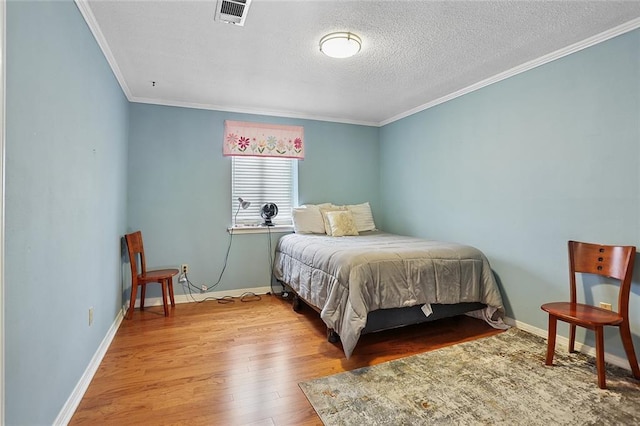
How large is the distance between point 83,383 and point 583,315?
9.97 feet

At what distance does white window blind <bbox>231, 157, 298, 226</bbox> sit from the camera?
4.12 metres

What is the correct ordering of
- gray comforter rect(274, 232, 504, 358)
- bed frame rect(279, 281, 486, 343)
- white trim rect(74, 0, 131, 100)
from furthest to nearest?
bed frame rect(279, 281, 486, 343)
gray comforter rect(274, 232, 504, 358)
white trim rect(74, 0, 131, 100)

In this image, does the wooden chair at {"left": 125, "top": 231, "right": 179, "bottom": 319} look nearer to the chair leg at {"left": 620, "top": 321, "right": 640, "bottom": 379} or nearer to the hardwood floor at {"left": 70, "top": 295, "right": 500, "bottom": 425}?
the hardwood floor at {"left": 70, "top": 295, "right": 500, "bottom": 425}

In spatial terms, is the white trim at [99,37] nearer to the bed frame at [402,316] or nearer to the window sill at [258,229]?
the window sill at [258,229]

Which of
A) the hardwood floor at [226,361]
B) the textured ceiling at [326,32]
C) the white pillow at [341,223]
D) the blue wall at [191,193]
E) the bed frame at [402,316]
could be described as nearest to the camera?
the hardwood floor at [226,361]

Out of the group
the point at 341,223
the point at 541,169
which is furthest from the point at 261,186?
the point at 541,169

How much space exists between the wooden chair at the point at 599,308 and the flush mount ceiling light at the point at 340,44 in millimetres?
2115

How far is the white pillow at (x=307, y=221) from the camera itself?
404 centimetres

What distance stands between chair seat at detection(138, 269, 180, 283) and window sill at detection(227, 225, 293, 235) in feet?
2.62

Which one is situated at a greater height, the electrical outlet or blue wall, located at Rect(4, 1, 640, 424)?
blue wall, located at Rect(4, 1, 640, 424)

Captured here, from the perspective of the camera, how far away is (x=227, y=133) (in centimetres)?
393

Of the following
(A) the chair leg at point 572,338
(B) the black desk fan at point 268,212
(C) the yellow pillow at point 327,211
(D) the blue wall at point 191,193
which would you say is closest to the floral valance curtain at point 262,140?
(D) the blue wall at point 191,193

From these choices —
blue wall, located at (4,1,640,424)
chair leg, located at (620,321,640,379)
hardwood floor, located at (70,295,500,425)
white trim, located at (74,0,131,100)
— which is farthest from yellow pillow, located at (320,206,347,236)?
chair leg, located at (620,321,640,379)

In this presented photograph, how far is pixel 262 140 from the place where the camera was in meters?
4.08
